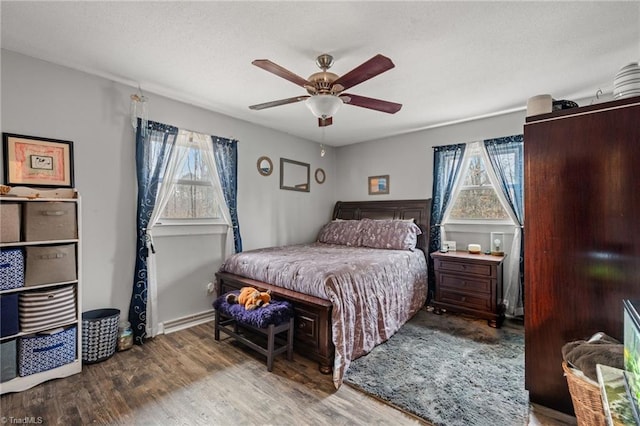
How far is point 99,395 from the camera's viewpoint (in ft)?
6.35

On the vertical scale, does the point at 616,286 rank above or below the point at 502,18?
below

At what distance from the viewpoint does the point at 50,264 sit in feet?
6.86

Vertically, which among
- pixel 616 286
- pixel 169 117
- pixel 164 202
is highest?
pixel 169 117

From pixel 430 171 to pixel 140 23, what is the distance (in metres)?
3.65

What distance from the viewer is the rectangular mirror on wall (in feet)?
14.0

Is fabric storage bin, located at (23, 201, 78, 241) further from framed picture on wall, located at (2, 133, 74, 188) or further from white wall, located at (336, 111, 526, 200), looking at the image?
white wall, located at (336, 111, 526, 200)

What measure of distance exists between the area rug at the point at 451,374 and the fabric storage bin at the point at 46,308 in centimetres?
220

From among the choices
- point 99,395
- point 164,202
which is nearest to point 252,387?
point 99,395

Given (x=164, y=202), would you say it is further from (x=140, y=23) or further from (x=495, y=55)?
(x=495, y=55)

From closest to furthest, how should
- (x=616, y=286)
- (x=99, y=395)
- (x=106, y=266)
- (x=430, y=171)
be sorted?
1. (x=616, y=286)
2. (x=99, y=395)
3. (x=106, y=266)
4. (x=430, y=171)

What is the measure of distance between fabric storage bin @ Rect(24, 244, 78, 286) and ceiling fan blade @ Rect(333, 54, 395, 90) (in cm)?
241

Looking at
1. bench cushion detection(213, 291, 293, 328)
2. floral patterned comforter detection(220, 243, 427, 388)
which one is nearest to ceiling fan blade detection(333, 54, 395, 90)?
floral patterned comforter detection(220, 243, 427, 388)

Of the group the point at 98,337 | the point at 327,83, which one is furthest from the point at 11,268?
the point at 327,83

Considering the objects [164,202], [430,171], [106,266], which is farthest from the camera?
[430,171]
